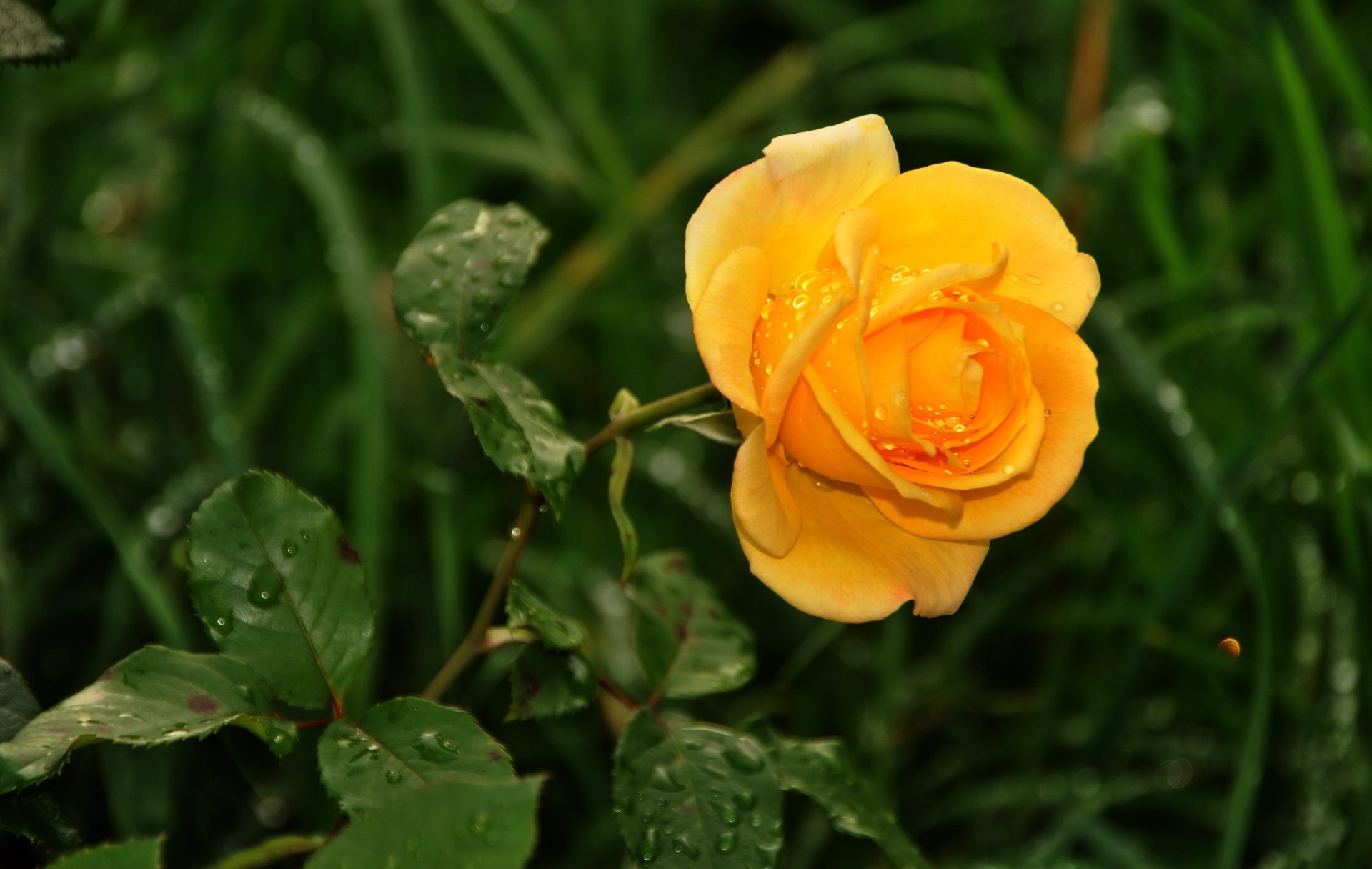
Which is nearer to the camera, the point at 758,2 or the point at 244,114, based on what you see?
the point at 244,114

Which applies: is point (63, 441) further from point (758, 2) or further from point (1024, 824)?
point (758, 2)

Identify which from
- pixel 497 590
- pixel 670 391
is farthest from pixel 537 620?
pixel 670 391

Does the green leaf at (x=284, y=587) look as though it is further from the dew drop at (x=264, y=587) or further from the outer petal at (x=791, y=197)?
the outer petal at (x=791, y=197)

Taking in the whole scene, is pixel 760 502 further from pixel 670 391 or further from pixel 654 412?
pixel 670 391

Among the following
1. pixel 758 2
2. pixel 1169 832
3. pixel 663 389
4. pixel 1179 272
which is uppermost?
pixel 758 2

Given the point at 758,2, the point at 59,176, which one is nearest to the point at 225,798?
the point at 59,176

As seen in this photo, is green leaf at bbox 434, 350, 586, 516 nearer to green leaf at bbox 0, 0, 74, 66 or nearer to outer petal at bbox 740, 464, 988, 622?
outer petal at bbox 740, 464, 988, 622

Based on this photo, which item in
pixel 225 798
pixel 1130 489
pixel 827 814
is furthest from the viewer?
pixel 1130 489
